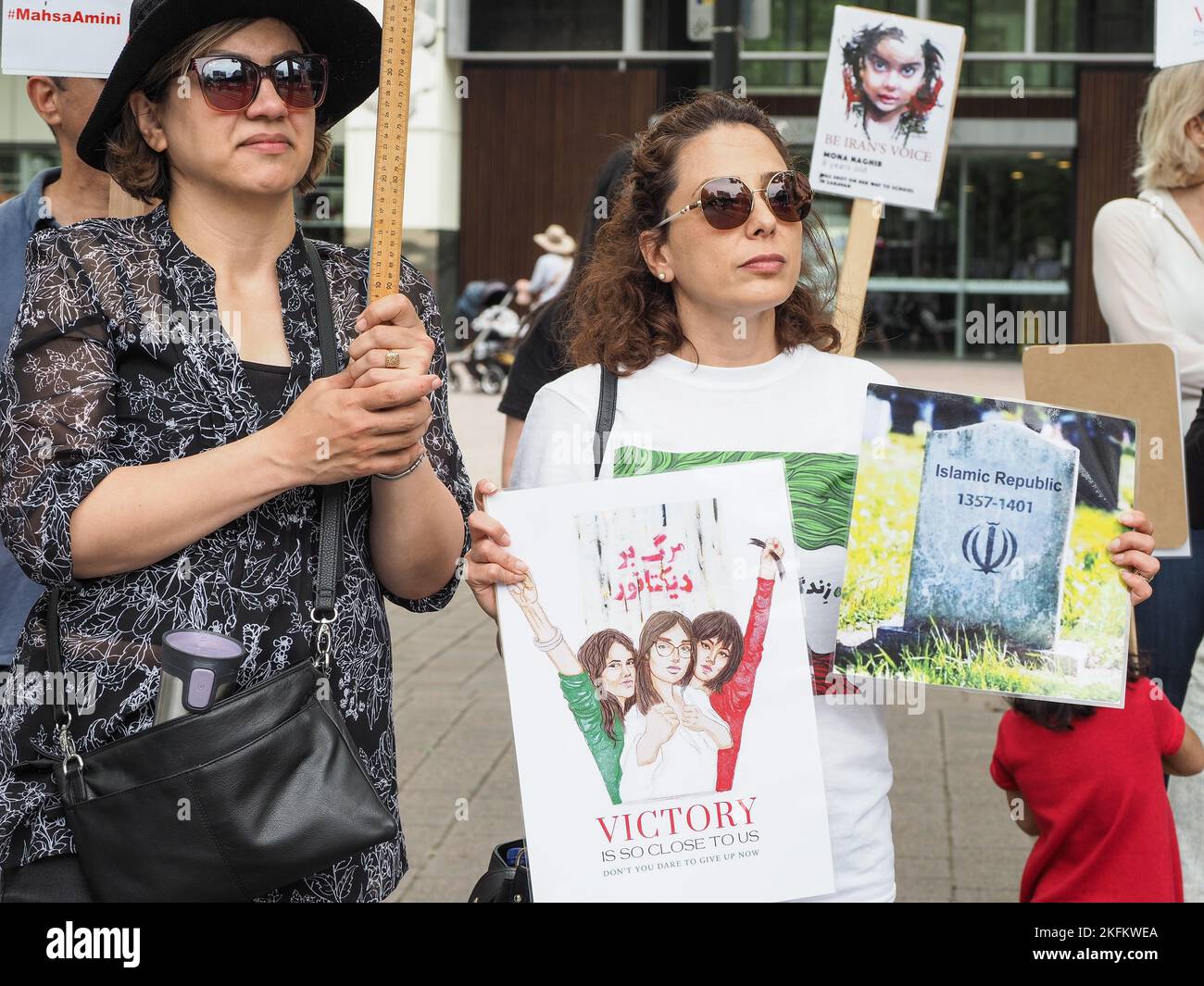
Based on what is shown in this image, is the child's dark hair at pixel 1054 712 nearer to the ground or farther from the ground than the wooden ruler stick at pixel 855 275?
nearer to the ground

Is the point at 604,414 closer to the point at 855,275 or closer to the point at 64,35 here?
the point at 855,275

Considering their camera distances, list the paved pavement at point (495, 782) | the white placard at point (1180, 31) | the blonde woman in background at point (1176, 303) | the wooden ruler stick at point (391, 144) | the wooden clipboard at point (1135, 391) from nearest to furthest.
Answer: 1. the wooden ruler stick at point (391, 144)
2. the wooden clipboard at point (1135, 391)
3. the white placard at point (1180, 31)
4. the blonde woman in background at point (1176, 303)
5. the paved pavement at point (495, 782)

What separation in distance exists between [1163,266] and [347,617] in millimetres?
2446

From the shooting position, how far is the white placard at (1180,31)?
3.46m

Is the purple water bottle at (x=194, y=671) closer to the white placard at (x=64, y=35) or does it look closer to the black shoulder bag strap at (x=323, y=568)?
the black shoulder bag strap at (x=323, y=568)

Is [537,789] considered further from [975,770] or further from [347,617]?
[975,770]

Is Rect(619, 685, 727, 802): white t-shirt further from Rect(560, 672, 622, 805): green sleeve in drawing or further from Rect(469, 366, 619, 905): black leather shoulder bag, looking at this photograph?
Rect(469, 366, 619, 905): black leather shoulder bag

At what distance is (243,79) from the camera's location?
2.22 m

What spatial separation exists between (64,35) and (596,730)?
1.83 m

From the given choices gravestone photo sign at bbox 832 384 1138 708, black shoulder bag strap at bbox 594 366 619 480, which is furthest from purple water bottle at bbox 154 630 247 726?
gravestone photo sign at bbox 832 384 1138 708

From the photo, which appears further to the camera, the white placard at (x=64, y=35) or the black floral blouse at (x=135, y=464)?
the white placard at (x=64, y=35)

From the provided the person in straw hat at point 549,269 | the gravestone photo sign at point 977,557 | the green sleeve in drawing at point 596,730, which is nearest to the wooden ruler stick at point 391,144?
the green sleeve in drawing at point 596,730

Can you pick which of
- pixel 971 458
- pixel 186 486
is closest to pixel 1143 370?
pixel 971 458

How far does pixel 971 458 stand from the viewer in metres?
2.32
